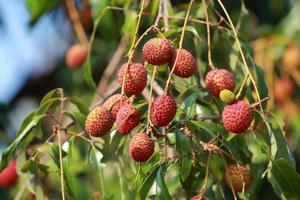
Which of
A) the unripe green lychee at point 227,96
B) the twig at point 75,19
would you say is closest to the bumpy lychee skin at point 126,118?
the unripe green lychee at point 227,96

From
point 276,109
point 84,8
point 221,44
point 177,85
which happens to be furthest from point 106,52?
point 177,85

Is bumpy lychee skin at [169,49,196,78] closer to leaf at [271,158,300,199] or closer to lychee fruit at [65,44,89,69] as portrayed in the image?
leaf at [271,158,300,199]

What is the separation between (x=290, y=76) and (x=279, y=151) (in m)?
1.42

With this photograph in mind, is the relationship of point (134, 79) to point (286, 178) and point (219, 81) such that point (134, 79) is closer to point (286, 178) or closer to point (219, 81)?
point (219, 81)

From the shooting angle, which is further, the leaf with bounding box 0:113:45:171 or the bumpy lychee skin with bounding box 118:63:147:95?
the leaf with bounding box 0:113:45:171

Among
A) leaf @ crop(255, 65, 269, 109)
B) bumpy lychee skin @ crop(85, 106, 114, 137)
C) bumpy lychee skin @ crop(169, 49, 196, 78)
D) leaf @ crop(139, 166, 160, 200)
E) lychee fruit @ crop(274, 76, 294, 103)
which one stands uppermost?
bumpy lychee skin @ crop(169, 49, 196, 78)

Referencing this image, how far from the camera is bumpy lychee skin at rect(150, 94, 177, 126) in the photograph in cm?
118

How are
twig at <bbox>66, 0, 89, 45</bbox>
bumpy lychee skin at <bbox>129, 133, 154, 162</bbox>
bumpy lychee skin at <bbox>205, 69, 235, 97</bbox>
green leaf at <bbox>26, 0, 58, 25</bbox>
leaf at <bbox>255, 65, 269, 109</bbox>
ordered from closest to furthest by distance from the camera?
bumpy lychee skin at <bbox>129, 133, 154, 162</bbox> < bumpy lychee skin at <bbox>205, 69, 235, 97</bbox> < leaf at <bbox>255, 65, 269, 109</bbox> < green leaf at <bbox>26, 0, 58, 25</bbox> < twig at <bbox>66, 0, 89, 45</bbox>

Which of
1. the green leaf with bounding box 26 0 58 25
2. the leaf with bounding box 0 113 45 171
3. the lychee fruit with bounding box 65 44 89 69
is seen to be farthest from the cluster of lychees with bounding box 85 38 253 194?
the lychee fruit with bounding box 65 44 89 69

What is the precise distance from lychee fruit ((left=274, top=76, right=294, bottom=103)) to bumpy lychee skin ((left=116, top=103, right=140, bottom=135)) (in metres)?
1.44

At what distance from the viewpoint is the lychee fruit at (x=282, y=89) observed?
2598mm

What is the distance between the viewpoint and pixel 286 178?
4.18 feet

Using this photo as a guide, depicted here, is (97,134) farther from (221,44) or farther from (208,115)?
(221,44)

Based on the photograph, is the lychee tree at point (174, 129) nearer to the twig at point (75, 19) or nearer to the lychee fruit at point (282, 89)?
the twig at point (75, 19)
